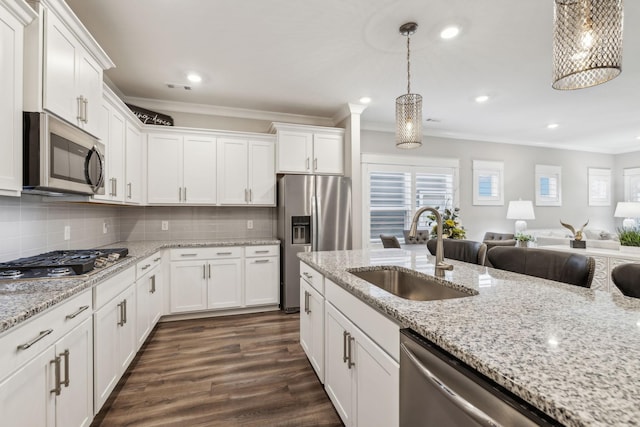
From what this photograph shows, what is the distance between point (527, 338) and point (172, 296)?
3.45 meters

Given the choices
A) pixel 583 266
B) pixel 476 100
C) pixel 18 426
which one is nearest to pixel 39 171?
pixel 18 426

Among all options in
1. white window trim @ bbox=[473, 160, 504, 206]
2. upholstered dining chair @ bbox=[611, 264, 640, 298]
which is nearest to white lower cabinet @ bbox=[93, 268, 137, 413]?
upholstered dining chair @ bbox=[611, 264, 640, 298]

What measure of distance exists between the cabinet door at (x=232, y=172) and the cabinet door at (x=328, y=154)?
0.93 m

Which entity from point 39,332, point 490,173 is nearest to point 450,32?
point 39,332

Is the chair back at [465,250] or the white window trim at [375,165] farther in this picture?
the white window trim at [375,165]

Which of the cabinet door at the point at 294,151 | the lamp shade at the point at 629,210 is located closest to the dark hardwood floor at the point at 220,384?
the cabinet door at the point at 294,151

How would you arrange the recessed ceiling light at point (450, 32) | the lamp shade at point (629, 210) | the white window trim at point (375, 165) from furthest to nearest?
the lamp shade at point (629, 210) → the white window trim at point (375, 165) → the recessed ceiling light at point (450, 32)

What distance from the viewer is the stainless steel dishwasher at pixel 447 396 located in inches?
24.8

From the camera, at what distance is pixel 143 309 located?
104 inches

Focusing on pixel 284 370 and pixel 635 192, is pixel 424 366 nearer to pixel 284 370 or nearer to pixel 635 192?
pixel 284 370

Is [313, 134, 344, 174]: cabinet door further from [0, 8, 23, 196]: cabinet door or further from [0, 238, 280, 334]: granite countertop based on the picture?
Answer: [0, 8, 23, 196]: cabinet door

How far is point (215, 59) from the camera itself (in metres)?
2.82

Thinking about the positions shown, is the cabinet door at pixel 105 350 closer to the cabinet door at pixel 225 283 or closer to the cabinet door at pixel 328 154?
the cabinet door at pixel 225 283

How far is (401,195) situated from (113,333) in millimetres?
4213
